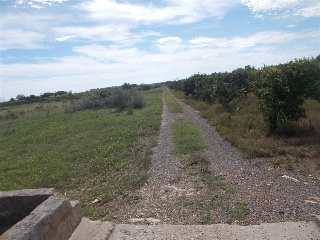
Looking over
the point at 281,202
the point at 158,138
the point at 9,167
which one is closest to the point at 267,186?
the point at 281,202

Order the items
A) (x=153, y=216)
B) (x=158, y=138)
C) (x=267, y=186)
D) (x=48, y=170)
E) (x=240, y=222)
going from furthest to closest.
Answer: (x=158, y=138), (x=48, y=170), (x=267, y=186), (x=153, y=216), (x=240, y=222)

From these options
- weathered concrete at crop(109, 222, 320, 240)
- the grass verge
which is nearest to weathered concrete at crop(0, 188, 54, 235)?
weathered concrete at crop(109, 222, 320, 240)

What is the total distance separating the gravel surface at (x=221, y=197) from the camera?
17.0 feet

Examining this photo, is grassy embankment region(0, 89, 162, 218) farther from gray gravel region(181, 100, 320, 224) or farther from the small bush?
the small bush

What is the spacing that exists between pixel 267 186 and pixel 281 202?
0.91m

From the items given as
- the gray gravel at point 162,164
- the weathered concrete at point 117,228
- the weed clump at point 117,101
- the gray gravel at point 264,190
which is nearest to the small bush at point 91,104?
the weed clump at point 117,101

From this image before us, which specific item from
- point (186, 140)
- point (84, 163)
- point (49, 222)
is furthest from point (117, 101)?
point (49, 222)

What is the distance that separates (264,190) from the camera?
20.5 ft

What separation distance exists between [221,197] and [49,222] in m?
3.39

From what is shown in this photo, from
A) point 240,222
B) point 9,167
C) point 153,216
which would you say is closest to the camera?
point 240,222

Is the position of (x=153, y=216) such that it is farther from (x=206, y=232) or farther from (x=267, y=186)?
(x=267, y=186)

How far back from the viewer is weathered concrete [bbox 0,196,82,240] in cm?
317

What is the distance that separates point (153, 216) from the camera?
18.0 feet

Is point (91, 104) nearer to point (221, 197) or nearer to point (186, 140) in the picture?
point (186, 140)
